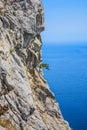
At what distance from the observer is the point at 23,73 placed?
2505 cm

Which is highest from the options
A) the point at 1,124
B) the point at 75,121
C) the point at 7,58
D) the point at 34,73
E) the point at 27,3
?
the point at 75,121

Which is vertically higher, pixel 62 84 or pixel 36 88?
pixel 62 84

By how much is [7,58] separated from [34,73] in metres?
8.17

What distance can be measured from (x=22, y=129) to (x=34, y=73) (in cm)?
1032

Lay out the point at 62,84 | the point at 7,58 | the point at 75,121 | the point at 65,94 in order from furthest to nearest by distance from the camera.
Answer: the point at 62,84 → the point at 65,94 → the point at 75,121 → the point at 7,58

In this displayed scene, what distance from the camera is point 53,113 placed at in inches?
1220

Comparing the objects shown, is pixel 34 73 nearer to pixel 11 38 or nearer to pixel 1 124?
pixel 11 38

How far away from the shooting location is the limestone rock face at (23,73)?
22172 millimetres

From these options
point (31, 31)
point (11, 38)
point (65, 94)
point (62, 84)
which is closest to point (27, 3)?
point (31, 31)

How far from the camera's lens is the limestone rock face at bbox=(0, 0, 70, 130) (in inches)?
873

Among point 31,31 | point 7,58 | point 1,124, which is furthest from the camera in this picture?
point 31,31

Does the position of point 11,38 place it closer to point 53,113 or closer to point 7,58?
point 7,58

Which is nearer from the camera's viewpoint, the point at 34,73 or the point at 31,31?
the point at 31,31

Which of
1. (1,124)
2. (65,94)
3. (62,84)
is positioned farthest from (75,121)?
(1,124)
